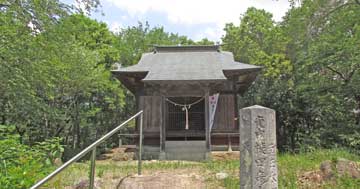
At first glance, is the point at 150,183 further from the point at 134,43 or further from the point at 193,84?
the point at 134,43

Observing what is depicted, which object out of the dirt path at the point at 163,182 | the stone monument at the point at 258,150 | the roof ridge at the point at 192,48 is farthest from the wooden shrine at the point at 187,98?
the stone monument at the point at 258,150

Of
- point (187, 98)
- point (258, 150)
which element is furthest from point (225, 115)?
point (258, 150)

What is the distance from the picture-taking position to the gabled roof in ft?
35.0

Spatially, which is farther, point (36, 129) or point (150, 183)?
point (36, 129)

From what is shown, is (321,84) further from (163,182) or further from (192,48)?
(163,182)

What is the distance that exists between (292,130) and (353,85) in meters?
4.23

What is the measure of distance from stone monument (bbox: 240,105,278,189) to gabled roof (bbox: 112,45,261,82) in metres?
6.59

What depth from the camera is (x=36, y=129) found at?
1505cm

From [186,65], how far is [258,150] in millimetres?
9095

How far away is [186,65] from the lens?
12.3 metres

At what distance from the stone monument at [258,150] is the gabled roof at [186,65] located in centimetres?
659

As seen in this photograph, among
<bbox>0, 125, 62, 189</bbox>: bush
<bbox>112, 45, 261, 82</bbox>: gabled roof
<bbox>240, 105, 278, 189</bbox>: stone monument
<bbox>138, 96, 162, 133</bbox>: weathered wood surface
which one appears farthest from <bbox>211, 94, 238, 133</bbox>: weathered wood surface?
<bbox>240, 105, 278, 189</bbox>: stone monument

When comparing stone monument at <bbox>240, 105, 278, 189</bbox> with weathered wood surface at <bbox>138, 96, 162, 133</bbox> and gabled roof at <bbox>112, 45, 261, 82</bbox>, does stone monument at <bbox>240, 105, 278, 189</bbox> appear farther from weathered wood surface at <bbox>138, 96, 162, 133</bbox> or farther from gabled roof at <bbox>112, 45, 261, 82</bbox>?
weathered wood surface at <bbox>138, 96, 162, 133</bbox>

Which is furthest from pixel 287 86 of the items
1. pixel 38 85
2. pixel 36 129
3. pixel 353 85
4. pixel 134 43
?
pixel 134 43
